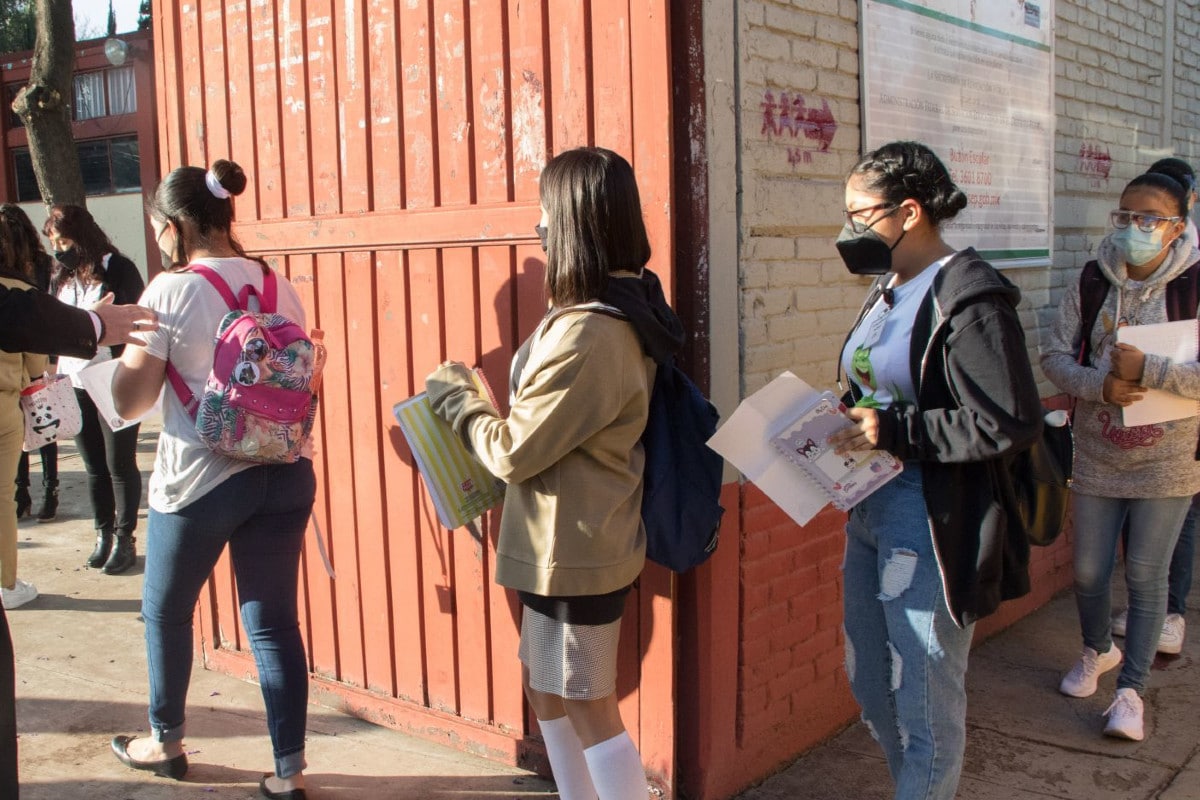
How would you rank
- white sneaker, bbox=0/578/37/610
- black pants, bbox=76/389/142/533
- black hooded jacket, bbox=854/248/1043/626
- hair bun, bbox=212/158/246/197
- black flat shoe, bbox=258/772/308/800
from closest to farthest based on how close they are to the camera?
black hooded jacket, bbox=854/248/1043/626 < hair bun, bbox=212/158/246/197 < black flat shoe, bbox=258/772/308/800 < white sneaker, bbox=0/578/37/610 < black pants, bbox=76/389/142/533

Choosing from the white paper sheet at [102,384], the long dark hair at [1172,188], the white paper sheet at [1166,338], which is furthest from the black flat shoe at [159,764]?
the long dark hair at [1172,188]

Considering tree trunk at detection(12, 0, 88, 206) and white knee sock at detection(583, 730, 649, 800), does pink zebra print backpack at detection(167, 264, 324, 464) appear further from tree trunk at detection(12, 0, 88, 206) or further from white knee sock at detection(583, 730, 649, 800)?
tree trunk at detection(12, 0, 88, 206)

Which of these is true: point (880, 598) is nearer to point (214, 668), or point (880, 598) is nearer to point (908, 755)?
point (908, 755)

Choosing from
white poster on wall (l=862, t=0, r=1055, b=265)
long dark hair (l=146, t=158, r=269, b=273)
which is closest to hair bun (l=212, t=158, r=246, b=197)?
long dark hair (l=146, t=158, r=269, b=273)

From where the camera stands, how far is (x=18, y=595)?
17.5ft

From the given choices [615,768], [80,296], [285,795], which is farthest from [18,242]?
[615,768]

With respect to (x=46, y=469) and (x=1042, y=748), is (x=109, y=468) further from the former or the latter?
(x=1042, y=748)

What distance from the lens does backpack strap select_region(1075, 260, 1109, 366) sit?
3955mm

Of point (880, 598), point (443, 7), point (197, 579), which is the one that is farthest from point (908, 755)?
point (443, 7)

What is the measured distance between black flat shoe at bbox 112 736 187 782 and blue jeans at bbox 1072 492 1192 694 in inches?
128

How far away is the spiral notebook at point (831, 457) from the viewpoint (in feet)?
8.07

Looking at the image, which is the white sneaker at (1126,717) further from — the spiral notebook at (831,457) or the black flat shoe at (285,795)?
the black flat shoe at (285,795)

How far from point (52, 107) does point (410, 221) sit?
802 centimetres

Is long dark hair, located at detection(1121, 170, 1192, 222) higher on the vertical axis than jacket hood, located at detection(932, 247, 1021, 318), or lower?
higher
